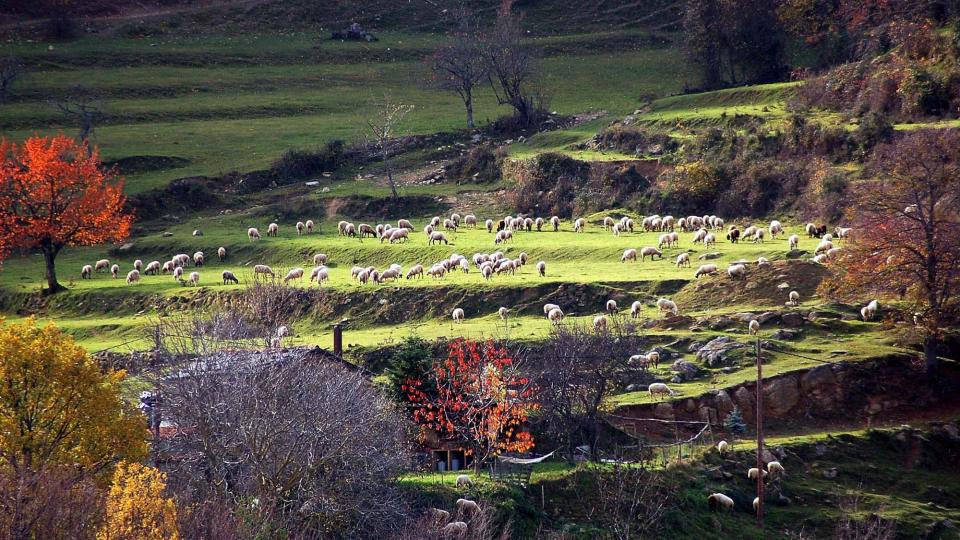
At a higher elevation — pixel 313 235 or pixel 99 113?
pixel 99 113

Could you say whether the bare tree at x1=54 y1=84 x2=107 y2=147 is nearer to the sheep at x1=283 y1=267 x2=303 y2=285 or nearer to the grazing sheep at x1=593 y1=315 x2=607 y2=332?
the sheep at x1=283 y1=267 x2=303 y2=285

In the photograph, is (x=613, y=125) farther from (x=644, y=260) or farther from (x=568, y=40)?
(x=568, y=40)

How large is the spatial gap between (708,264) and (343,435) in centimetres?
2102

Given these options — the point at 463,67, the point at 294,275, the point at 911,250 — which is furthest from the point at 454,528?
the point at 463,67

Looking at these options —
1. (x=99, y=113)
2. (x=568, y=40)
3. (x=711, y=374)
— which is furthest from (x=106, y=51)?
(x=711, y=374)

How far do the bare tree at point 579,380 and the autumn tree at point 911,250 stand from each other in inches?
339

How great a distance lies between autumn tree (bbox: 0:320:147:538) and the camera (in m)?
29.8

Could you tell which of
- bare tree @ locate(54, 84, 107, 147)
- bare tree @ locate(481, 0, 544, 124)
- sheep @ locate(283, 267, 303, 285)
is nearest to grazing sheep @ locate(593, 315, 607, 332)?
sheep @ locate(283, 267, 303, 285)

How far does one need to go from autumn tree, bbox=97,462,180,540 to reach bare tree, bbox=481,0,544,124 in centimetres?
5955

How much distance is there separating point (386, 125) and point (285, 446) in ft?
151

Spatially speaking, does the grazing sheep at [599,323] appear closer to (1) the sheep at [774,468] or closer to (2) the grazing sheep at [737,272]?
(2) the grazing sheep at [737,272]

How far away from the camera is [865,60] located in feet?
237

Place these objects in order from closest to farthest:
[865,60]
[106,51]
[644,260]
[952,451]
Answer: [952,451], [644,260], [865,60], [106,51]

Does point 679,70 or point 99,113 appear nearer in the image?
point 99,113
